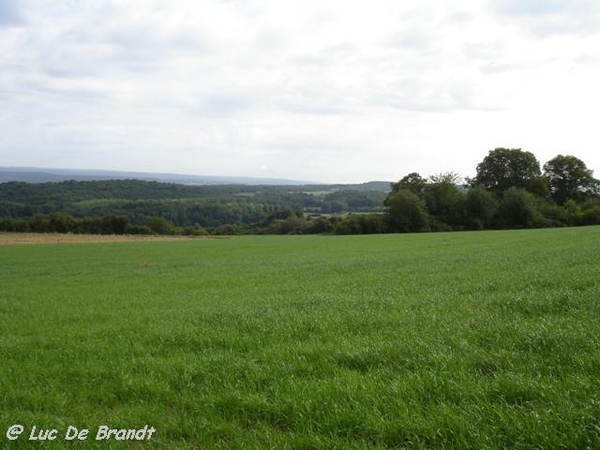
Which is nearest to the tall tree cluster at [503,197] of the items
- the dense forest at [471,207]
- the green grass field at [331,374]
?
the dense forest at [471,207]

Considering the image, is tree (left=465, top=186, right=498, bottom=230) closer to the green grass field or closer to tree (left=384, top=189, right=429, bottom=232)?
tree (left=384, top=189, right=429, bottom=232)

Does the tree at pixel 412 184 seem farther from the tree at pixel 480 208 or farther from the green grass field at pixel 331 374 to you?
the green grass field at pixel 331 374

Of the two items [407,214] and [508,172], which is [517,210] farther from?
[407,214]

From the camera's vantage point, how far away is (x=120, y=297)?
16500 mm

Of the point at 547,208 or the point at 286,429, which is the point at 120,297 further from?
the point at 547,208

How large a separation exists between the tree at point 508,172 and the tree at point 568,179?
4501 millimetres

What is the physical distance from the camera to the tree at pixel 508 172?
100 meters

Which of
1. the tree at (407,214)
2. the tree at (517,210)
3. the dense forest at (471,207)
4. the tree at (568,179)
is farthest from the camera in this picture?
the tree at (568,179)

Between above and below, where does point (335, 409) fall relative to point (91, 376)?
above

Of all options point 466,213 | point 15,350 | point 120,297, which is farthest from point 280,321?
point 466,213

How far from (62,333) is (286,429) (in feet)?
24.2

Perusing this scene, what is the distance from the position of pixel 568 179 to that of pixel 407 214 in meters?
40.6

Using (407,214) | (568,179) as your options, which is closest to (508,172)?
(568,179)

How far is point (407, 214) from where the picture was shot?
94500 millimetres
